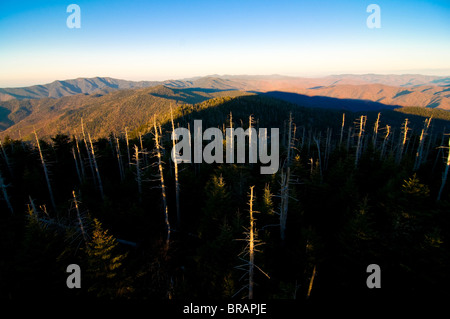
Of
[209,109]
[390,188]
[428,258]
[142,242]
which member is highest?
[209,109]

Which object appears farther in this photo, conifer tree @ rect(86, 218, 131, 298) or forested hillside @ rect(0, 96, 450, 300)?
forested hillside @ rect(0, 96, 450, 300)

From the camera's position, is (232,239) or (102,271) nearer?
(102,271)

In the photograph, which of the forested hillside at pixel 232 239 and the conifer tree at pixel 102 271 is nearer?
the conifer tree at pixel 102 271

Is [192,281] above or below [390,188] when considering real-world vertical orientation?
below

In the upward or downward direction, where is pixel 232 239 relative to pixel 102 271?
upward
